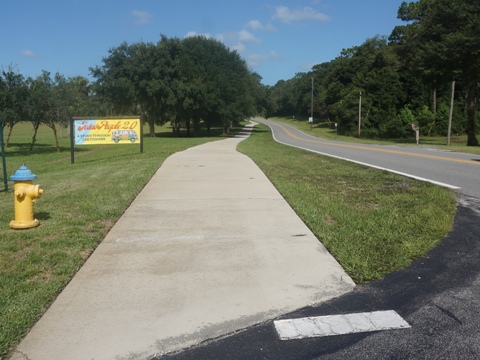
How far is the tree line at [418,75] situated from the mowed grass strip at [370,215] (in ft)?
81.1

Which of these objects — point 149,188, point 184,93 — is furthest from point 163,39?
point 149,188

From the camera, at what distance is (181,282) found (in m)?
4.00

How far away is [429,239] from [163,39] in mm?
47751

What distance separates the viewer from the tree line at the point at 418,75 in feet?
99.5

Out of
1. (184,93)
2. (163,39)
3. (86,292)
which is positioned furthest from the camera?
(163,39)

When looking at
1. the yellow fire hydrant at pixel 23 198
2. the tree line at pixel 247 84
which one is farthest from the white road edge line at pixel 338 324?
the tree line at pixel 247 84

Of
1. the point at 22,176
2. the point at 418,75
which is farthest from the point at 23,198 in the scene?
the point at 418,75

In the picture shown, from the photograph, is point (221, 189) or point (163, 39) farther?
point (163, 39)

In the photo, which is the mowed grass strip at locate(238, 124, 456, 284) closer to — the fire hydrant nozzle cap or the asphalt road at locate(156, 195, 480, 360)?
the asphalt road at locate(156, 195, 480, 360)

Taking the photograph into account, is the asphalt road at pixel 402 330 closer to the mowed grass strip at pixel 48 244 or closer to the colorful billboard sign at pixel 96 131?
the mowed grass strip at pixel 48 244

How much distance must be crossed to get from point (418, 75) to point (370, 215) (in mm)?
34517

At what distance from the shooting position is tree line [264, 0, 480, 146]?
3032 centimetres

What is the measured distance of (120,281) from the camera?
4051 millimetres

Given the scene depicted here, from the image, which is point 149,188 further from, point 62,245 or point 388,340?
point 388,340
